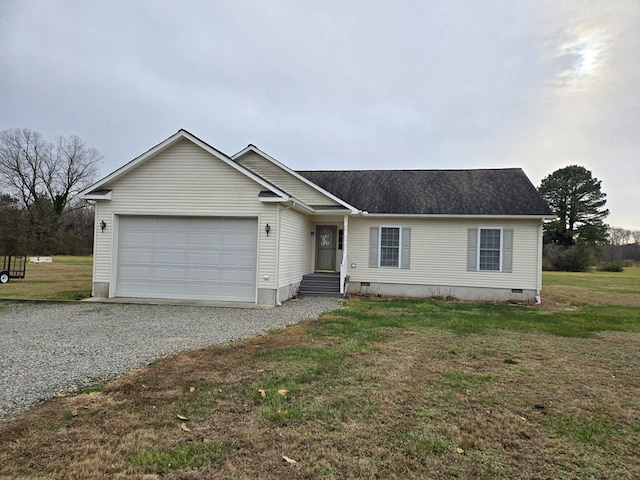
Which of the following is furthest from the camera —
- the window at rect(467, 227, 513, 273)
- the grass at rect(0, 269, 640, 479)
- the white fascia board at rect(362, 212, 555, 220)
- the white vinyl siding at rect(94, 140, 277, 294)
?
the window at rect(467, 227, 513, 273)

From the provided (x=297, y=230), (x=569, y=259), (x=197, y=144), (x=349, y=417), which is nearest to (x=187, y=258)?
(x=197, y=144)

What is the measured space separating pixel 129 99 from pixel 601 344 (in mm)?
23333

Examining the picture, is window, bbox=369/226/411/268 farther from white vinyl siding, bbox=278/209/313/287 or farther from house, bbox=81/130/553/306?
white vinyl siding, bbox=278/209/313/287

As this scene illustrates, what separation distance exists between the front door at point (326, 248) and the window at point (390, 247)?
2098mm

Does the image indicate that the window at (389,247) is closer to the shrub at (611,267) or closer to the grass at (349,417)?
the grass at (349,417)

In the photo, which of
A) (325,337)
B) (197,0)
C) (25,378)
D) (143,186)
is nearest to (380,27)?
(197,0)

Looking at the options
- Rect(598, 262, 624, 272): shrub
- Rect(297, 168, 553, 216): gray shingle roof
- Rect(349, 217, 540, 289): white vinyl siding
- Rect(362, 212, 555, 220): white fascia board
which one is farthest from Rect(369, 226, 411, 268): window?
Rect(598, 262, 624, 272): shrub

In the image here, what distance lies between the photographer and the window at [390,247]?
46.4ft

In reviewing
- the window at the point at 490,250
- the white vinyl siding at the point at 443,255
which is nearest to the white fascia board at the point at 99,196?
the white vinyl siding at the point at 443,255

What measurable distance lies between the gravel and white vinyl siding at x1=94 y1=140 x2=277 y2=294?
1.64 m

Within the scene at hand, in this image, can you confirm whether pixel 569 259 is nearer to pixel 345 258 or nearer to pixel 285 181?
pixel 345 258

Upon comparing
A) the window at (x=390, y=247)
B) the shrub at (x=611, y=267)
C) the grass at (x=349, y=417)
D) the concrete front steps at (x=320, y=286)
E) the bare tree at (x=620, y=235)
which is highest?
the bare tree at (x=620, y=235)

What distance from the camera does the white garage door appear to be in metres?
11.4

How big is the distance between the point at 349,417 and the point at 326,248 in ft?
39.0
